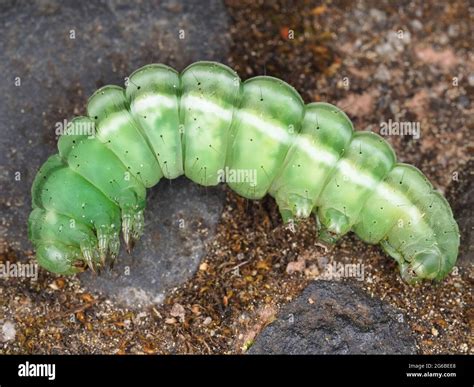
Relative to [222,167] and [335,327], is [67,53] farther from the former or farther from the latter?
[335,327]

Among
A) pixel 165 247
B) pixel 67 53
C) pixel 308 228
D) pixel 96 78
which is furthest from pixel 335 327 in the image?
pixel 67 53

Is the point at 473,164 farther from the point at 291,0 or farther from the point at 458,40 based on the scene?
the point at 291,0

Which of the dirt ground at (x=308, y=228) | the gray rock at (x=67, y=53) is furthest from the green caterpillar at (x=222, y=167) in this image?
the gray rock at (x=67, y=53)

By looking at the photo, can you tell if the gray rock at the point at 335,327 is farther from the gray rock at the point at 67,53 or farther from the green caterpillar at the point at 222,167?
the gray rock at the point at 67,53

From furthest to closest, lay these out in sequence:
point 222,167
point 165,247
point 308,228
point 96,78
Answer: point 96,78 < point 308,228 < point 165,247 < point 222,167

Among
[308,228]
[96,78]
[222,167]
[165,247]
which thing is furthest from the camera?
[96,78]
